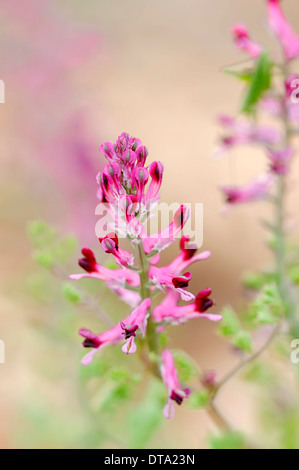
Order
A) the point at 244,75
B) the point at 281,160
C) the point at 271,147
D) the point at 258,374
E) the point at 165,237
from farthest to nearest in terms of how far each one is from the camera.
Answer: the point at 258,374 < the point at 271,147 < the point at 281,160 < the point at 244,75 < the point at 165,237

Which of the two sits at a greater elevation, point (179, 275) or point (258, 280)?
point (179, 275)

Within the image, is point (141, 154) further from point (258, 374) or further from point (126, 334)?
point (258, 374)

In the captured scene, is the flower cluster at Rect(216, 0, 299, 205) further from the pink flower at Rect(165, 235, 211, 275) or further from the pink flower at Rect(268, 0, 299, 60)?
the pink flower at Rect(165, 235, 211, 275)

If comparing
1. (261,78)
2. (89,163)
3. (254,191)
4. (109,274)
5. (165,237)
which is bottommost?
(109,274)

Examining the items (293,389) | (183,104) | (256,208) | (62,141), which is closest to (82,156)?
(62,141)

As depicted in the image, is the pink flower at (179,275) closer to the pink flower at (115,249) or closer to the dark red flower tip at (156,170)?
the pink flower at (115,249)

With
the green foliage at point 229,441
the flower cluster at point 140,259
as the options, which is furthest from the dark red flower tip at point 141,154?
the green foliage at point 229,441

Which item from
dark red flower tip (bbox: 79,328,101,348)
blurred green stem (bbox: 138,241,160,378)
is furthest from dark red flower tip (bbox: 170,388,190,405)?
dark red flower tip (bbox: 79,328,101,348)

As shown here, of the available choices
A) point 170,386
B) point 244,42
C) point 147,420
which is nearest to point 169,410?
point 170,386
